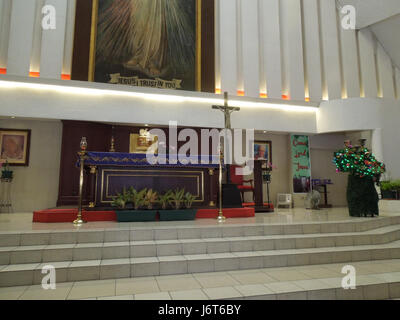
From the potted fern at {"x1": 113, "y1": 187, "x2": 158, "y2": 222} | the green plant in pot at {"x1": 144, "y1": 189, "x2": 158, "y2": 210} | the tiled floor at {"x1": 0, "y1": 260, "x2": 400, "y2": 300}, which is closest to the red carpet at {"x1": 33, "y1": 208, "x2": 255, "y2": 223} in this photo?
the potted fern at {"x1": 113, "y1": 187, "x2": 158, "y2": 222}

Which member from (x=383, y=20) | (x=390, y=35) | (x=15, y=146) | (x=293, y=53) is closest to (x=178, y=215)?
(x=15, y=146)

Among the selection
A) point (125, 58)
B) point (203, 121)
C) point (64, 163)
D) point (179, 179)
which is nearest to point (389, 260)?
point (179, 179)

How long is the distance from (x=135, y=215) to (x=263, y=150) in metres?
6.21

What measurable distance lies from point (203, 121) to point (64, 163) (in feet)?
A: 14.7

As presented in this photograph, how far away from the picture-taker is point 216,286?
304cm

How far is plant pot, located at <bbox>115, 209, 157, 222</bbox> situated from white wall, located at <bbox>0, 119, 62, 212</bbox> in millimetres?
4174

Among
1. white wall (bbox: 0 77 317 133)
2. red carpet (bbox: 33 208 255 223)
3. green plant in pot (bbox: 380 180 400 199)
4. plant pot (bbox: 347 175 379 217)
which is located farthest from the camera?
green plant in pot (bbox: 380 180 400 199)

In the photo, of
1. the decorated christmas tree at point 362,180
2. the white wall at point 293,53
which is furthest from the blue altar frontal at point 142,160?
the white wall at point 293,53

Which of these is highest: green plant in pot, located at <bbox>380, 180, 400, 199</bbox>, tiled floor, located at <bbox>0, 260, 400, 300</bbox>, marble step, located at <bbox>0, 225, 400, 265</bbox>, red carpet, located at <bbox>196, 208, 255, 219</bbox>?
green plant in pot, located at <bbox>380, 180, 400, 199</bbox>

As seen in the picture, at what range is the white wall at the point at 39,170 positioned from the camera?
7.97m

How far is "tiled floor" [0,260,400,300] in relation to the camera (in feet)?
9.01

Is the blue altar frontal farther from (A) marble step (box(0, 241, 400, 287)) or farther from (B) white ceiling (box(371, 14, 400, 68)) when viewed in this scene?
(B) white ceiling (box(371, 14, 400, 68))

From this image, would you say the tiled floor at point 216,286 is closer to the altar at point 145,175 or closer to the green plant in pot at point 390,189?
the altar at point 145,175

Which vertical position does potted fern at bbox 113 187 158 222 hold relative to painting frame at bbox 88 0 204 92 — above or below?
below
